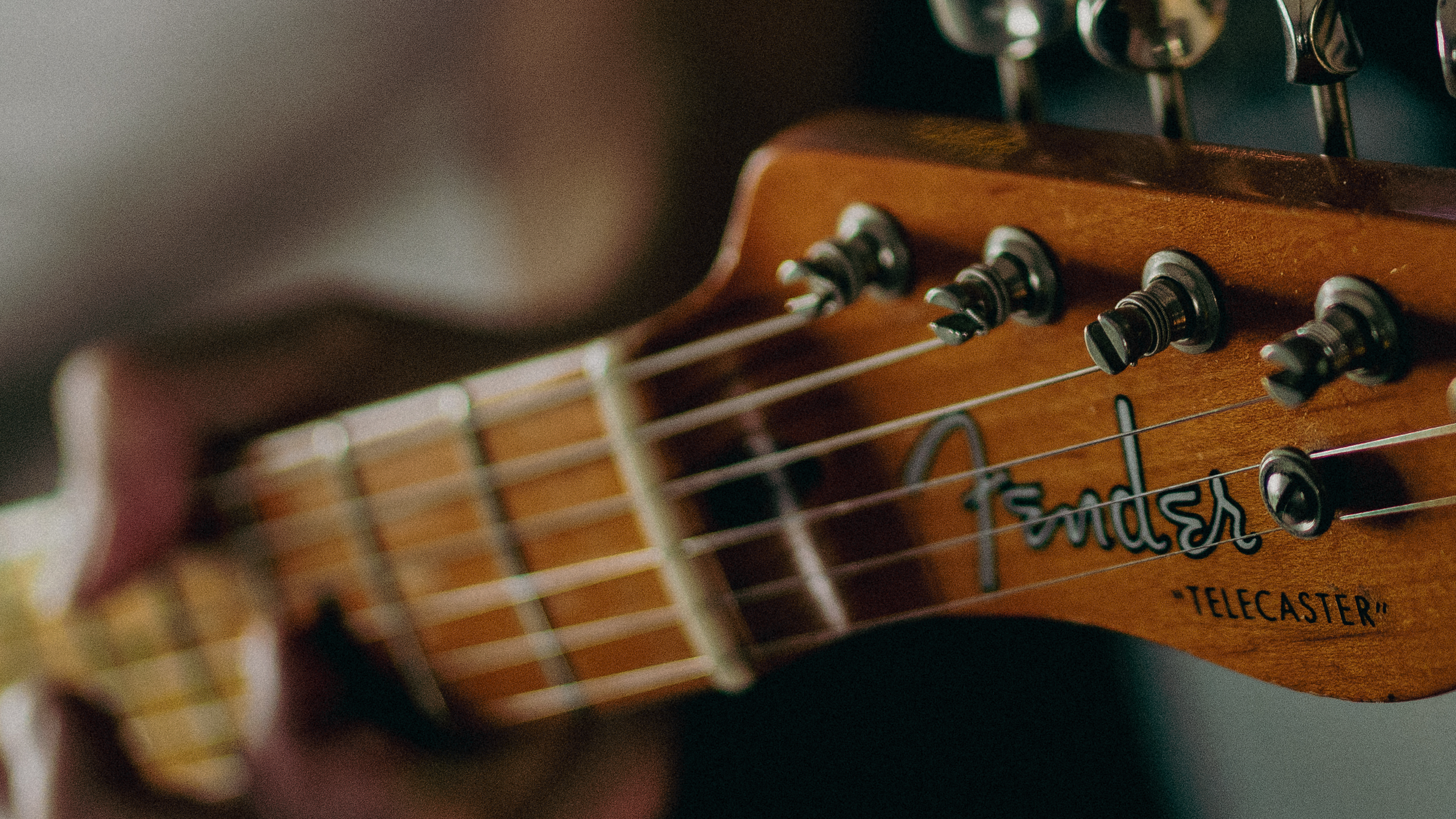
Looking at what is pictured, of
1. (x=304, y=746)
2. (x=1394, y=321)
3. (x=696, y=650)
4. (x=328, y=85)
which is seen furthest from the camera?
(x=328, y=85)

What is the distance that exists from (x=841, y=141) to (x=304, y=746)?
0.61m

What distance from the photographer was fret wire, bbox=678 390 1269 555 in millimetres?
430

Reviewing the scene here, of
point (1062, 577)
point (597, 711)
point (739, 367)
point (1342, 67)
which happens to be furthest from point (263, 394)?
point (1342, 67)

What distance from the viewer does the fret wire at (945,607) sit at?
0.46m

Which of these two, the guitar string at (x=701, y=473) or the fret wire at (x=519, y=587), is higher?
the guitar string at (x=701, y=473)

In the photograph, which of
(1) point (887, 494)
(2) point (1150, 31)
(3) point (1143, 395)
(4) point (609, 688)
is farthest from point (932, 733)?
(2) point (1150, 31)

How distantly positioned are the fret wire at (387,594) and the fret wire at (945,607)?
0.94ft

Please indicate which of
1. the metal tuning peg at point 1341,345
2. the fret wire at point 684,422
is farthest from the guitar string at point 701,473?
the metal tuning peg at point 1341,345

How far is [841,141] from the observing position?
20.8 inches

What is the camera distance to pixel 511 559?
73cm

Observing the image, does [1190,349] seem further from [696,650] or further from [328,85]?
[328,85]

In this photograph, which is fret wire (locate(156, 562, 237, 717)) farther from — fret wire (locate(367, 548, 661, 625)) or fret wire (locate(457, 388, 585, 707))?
fret wire (locate(457, 388, 585, 707))

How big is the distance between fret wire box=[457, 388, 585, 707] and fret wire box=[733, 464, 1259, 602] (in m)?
0.16

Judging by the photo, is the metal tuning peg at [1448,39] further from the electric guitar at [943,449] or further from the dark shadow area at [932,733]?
the dark shadow area at [932,733]
